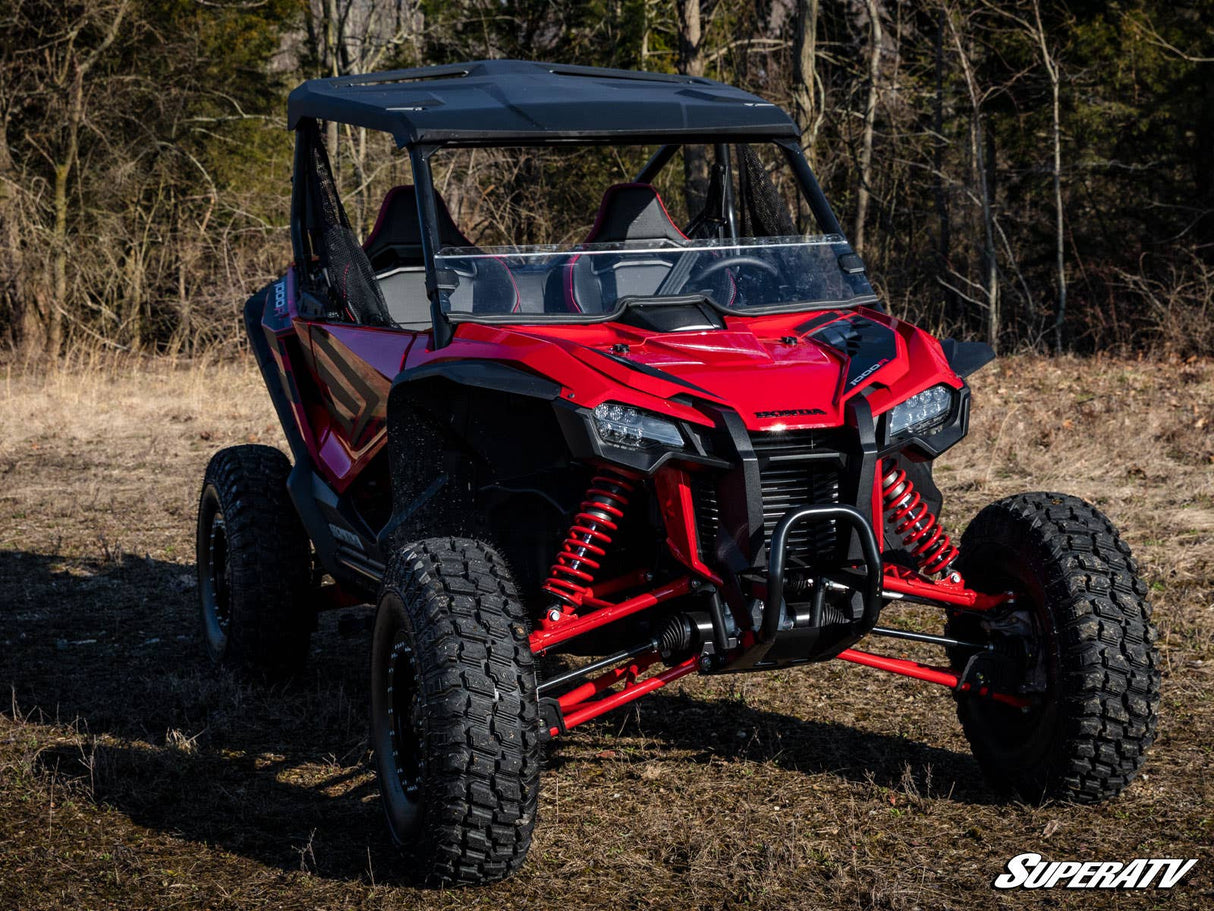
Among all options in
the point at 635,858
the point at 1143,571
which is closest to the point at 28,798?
the point at 635,858

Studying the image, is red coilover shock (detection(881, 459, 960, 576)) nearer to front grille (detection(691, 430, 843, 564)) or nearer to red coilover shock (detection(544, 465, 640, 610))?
front grille (detection(691, 430, 843, 564))

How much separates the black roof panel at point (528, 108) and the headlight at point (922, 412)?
1350mm

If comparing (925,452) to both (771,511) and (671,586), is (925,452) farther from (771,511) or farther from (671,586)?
(671,586)

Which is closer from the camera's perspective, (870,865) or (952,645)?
(870,865)

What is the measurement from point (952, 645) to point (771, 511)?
89 cm

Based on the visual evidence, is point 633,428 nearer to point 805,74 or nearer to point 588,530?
point 588,530

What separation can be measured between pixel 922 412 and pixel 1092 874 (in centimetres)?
133

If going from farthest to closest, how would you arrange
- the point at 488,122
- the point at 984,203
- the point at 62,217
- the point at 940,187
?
the point at 940,187, the point at 62,217, the point at 984,203, the point at 488,122

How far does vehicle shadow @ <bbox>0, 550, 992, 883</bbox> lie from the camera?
417cm

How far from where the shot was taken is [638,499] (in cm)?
406

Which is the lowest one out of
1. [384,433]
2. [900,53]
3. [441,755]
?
[441,755]

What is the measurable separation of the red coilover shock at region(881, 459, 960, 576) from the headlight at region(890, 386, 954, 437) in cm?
20

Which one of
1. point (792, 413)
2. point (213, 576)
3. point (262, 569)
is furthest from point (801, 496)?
point (213, 576)

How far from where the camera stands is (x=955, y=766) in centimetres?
455
